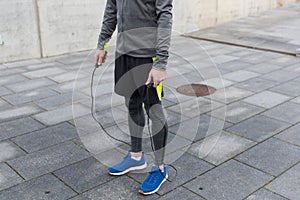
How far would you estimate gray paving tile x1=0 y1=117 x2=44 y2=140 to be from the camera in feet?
13.7

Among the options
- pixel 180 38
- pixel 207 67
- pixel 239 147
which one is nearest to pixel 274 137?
pixel 239 147

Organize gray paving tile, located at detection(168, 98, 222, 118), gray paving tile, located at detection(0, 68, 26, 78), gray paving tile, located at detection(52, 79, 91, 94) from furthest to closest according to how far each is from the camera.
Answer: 1. gray paving tile, located at detection(0, 68, 26, 78)
2. gray paving tile, located at detection(52, 79, 91, 94)
3. gray paving tile, located at detection(168, 98, 222, 118)

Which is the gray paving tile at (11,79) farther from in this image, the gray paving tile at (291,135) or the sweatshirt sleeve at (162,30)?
the gray paving tile at (291,135)

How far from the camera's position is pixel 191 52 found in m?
8.30

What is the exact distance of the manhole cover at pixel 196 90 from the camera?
18.2ft

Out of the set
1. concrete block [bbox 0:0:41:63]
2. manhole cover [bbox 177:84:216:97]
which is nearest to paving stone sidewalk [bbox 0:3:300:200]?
manhole cover [bbox 177:84:216:97]

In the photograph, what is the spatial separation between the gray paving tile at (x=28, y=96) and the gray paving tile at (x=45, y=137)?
1.18 metres

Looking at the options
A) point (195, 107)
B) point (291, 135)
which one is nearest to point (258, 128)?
point (291, 135)

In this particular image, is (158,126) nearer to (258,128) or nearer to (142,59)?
(142,59)

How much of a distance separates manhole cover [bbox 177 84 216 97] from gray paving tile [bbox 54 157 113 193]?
236 cm

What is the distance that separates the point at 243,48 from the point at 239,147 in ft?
17.3

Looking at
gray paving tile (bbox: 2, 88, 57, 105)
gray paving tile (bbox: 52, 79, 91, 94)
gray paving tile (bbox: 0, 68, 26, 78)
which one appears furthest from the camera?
gray paving tile (bbox: 0, 68, 26, 78)

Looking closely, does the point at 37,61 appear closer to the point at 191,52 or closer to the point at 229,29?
the point at 191,52

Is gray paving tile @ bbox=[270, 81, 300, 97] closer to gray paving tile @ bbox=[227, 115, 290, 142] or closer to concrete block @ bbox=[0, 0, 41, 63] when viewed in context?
gray paving tile @ bbox=[227, 115, 290, 142]
